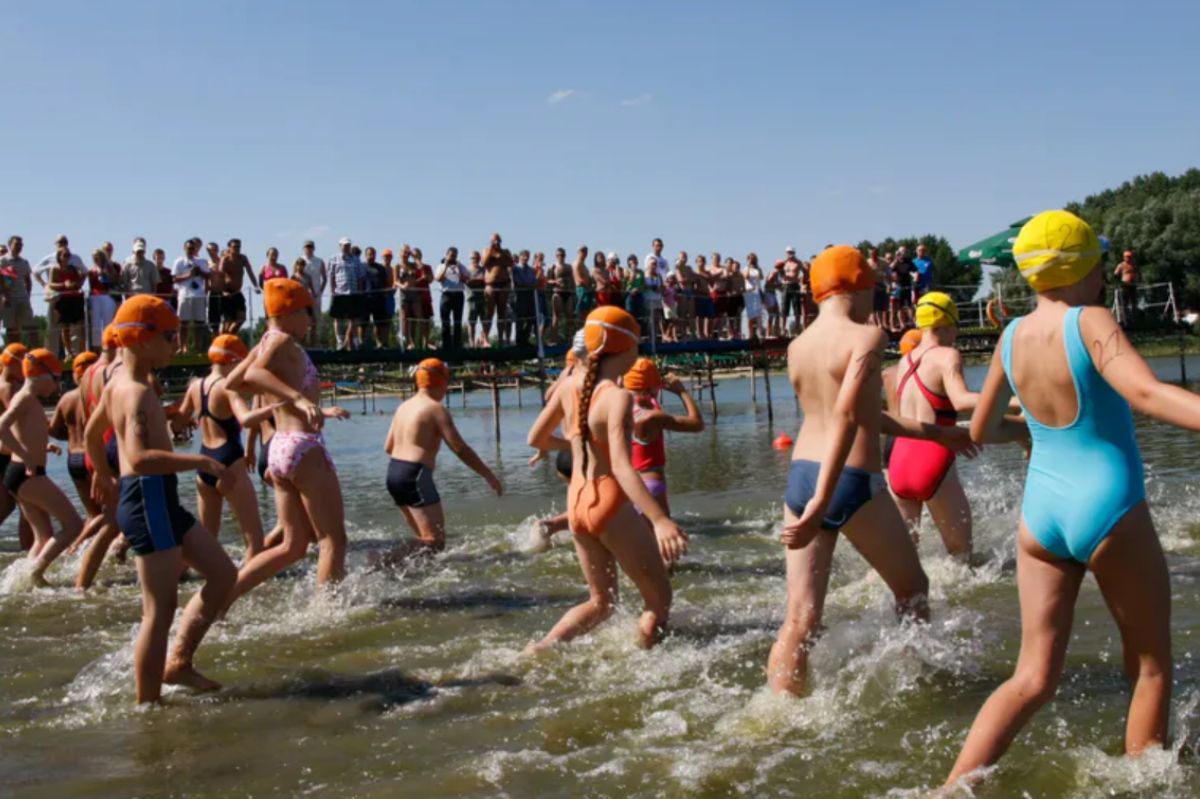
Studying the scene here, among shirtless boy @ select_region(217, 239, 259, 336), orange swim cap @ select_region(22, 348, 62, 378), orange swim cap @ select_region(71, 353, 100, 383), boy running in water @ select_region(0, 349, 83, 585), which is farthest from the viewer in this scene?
shirtless boy @ select_region(217, 239, 259, 336)

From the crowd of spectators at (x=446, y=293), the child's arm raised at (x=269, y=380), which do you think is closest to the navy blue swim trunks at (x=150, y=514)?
the child's arm raised at (x=269, y=380)

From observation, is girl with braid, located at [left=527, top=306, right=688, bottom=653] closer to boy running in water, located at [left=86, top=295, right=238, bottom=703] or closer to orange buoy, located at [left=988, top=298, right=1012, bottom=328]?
boy running in water, located at [left=86, top=295, right=238, bottom=703]

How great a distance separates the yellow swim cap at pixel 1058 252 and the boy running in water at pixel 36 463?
8.14 meters

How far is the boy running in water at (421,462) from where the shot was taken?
9.11 meters

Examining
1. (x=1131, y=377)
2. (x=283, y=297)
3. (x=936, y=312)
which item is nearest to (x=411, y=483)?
(x=283, y=297)

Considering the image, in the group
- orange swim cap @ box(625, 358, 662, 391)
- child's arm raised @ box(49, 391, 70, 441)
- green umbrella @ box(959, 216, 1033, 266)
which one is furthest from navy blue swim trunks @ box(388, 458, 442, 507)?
green umbrella @ box(959, 216, 1033, 266)

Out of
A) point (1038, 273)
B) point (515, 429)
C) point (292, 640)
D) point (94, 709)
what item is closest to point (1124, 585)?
point (1038, 273)

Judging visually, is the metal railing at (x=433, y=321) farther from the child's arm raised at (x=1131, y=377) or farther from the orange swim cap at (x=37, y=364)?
the child's arm raised at (x=1131, y=377)

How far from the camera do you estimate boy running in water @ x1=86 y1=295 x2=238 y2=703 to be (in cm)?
543

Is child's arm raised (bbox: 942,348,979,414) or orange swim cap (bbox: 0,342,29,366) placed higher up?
orange swim cap (bbox: 0,342,29,366)

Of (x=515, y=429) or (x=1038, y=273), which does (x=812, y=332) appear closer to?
(x=1038, y=273)

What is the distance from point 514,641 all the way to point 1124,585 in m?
4.12

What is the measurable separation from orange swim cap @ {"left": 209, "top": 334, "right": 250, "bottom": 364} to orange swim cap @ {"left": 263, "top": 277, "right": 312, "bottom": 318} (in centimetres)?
190

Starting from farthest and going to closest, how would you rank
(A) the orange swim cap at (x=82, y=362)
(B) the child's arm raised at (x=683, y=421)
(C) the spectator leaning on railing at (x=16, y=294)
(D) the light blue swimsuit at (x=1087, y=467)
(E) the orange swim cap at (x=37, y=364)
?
(C) the spectator leaning on railing at (x=16, y=294), (A) the orange swim cap at (x=82, y=362), (E) the orange swim cap at (x=37, y=364), (B) the child's arm raised at (x=683, y=421), (D) the light blue swimsuit at (x=1087, y=467)
